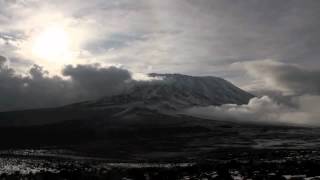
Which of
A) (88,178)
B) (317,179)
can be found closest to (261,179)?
(317,179)

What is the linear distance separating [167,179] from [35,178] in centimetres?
1773

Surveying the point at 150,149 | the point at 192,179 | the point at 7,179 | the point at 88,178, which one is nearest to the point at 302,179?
the point at 192,179

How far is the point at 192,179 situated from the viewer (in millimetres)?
44094

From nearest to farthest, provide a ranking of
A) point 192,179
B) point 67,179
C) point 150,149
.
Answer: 1. point 192,179
2. point 67,179
3. point 150,149

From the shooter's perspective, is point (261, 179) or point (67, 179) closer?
point (261, 179)

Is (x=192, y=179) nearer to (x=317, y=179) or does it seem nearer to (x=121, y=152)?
(x=317, y=179)

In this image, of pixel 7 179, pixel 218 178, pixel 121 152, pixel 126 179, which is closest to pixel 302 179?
pixel 218 178

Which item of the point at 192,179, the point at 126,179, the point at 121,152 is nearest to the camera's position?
the point at 192,179

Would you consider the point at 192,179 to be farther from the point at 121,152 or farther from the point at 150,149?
the point at 150,149

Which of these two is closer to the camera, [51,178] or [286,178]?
[286,178]

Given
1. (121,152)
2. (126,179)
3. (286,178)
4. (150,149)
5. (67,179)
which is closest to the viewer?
(286,178)

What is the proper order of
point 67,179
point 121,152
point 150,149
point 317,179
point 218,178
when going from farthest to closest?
point 150,149 → point 121,152 → point 67,179 → point 218,178 → point 317,179

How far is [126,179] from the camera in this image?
49125mm

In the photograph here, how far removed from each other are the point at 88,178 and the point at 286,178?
24155 mm
